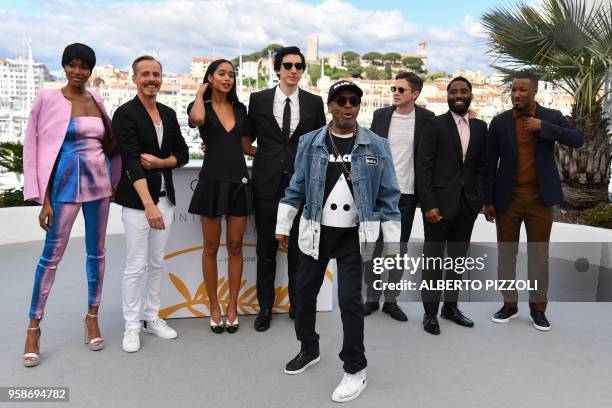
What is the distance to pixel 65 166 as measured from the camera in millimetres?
2959

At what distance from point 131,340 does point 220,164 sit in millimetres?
1170

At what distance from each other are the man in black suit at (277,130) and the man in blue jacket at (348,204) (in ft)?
2.35

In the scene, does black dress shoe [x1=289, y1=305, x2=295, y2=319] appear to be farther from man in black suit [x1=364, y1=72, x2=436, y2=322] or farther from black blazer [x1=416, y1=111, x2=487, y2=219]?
black blazer [x1=416, y1=111, x2=487, y2=219]

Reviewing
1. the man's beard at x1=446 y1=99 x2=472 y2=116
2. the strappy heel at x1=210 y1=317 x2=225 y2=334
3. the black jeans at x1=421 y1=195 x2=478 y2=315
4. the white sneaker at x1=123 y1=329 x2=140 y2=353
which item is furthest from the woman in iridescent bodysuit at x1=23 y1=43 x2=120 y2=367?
the man's beard at x1=446 y1=99 x2=472 y2=116

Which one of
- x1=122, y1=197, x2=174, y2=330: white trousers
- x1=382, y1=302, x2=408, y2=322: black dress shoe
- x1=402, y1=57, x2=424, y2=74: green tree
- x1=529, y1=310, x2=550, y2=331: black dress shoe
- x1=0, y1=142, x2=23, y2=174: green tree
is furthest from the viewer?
x1=402, y1=57, x2=424, y2=74: green tree

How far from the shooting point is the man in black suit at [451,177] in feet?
11.5

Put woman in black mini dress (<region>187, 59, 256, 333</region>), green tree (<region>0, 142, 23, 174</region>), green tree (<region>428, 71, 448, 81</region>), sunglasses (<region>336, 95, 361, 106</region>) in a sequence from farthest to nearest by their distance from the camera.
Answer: green tree (<region>428, 71, 448, 81</region>) < green tree (<region>0, 142, 23, 174</region>) < woman in black mini dress (<region>187, 59, 256, 333</region>) < sunglasses (<region>336, 95, 361, 106</region>)

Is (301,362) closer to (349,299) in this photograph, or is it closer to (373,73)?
(349,299)

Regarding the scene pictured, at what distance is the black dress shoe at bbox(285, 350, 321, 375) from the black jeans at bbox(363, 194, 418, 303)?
1.00 metres

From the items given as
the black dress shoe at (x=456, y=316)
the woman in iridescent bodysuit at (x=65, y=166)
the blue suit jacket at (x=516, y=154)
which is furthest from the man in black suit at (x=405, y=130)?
the woman in iridescent bodysuit at (x=65, y=166)

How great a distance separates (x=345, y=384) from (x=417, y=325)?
3.99 ft

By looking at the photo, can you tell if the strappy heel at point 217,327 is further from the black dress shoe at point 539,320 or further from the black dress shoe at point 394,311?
the black dress shoe at point 539,320

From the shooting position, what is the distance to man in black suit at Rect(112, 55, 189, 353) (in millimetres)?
3061

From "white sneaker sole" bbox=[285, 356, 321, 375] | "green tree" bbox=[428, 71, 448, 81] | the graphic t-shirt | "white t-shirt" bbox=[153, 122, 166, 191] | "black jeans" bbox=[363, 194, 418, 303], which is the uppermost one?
"green tree" bbox=[428, 71, 448, 81]
